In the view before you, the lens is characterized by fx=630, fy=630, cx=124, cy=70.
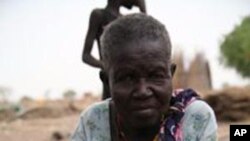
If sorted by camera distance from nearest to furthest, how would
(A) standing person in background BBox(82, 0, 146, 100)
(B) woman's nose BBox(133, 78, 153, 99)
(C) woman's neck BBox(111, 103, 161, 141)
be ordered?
(B) woman's nose BBox(133, 78, 153, 99), (C) woman's neck BBox(111, 103, 161, 141), (A) standing person in background BBox(82, 0, 146, 100)

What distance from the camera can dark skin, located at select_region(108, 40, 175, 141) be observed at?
1794mm

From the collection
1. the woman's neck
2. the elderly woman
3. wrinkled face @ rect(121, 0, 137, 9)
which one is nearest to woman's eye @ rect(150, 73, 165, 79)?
the elderly woman

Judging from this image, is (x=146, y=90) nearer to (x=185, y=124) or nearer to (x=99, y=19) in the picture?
(x=185, y=124)

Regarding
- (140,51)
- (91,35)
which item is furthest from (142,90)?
(91,35)

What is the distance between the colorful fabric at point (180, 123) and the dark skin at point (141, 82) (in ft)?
0.31

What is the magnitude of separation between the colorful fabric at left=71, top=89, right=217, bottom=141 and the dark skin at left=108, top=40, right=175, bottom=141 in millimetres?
93

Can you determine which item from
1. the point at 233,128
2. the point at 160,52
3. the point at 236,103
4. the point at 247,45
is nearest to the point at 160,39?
the point at 160,52

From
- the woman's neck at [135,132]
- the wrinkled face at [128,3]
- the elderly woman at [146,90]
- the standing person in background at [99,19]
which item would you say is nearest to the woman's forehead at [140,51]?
the elderly woman at [146,90]

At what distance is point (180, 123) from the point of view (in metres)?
1.97

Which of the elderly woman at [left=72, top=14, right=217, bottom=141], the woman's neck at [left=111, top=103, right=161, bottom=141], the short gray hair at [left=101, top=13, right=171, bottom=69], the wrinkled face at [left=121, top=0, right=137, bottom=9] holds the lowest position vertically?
the woman's neck at [left=111, top=103, right=161, bottom=141]

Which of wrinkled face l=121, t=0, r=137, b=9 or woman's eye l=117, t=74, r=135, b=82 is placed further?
wrinkled face l=121, t=0, r=137, b=9

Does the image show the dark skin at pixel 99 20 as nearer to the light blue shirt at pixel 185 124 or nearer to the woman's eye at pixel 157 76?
the light blue shirt at pixel 185 124

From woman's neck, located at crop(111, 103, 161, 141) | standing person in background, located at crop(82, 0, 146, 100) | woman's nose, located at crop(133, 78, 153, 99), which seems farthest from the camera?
standing person in background, located at crop(82, 0, 146, 100)

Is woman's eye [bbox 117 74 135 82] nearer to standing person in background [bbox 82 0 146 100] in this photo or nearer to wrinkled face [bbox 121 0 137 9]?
standing person in background [bbox 82 0 146 100]
